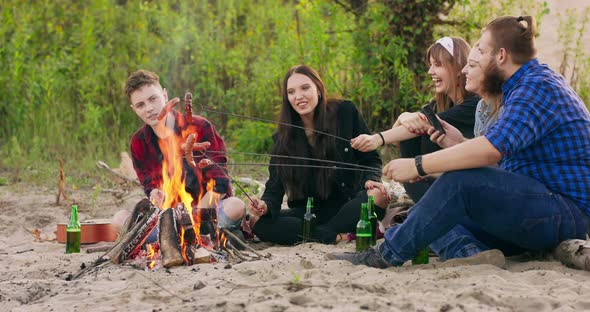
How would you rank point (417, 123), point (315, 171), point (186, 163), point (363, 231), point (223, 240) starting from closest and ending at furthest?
1. point (417, 123)
2. point (223, 240)
3. point (363, 231)
4. point (186, 163)
5. point (315, 171)

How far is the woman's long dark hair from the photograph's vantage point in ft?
19.7

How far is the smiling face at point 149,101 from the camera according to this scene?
5773 mm

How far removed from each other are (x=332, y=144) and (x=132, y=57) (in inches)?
235

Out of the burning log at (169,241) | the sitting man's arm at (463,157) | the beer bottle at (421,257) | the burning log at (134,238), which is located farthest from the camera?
the burning log at (134,238)

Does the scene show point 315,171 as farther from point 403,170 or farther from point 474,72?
point 474,72

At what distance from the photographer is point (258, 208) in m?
5.97

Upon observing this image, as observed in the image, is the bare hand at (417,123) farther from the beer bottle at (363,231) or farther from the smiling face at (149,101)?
the smiling face at (149,101)

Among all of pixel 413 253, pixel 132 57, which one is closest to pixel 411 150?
pixel 413 253

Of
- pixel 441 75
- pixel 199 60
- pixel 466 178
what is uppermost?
pixel 199 60

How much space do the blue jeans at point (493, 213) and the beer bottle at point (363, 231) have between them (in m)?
0.92

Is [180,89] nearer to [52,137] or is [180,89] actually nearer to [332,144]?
[52,137]

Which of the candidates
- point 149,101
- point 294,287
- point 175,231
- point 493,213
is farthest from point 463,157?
point 149,101

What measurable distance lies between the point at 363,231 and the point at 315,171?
0.87 metres

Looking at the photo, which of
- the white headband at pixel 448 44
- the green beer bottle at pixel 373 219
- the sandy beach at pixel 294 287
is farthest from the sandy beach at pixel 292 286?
the white headband at pixel 448 44
